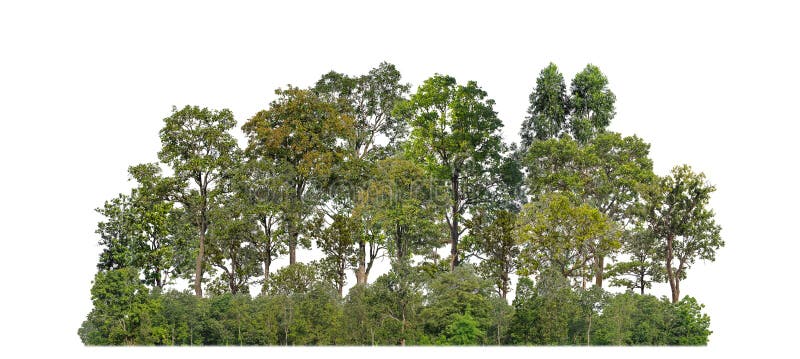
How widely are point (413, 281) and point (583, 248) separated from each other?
9487 millimetres

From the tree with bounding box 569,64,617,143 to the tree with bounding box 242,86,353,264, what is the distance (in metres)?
13.6

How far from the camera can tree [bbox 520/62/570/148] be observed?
167ft

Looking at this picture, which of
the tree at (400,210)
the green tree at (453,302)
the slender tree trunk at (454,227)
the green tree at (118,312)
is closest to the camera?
the green tree at (118,312)

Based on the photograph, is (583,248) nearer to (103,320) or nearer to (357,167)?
(357,167)

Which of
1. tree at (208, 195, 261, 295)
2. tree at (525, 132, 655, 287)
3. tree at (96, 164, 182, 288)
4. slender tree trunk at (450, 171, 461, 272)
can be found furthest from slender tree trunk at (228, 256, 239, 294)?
tree at (525, 132, 655, 287)

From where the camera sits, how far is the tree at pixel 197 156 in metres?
42.2

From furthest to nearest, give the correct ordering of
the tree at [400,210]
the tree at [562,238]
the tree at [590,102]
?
1. the tree at [590,102]
2. the tree at [400,210]
3. the tree at [562,238]

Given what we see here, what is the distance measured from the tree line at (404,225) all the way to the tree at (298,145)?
0.11 meters

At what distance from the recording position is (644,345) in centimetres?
3697

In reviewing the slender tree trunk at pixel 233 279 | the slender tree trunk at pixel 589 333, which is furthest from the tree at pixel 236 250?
the slender tree trunk at pixel 589 333

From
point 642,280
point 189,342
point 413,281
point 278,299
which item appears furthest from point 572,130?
point 189,342

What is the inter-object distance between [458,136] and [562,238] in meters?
10.8

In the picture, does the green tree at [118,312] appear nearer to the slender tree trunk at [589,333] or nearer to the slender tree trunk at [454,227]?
the slender tree trunk at [454,227]

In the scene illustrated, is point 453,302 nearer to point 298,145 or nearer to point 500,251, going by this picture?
point 500,251
